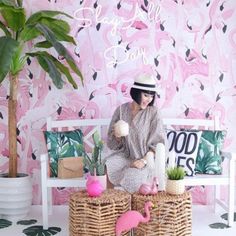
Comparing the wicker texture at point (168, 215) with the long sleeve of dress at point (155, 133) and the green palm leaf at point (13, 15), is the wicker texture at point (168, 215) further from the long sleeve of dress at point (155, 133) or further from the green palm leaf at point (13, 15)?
the green palm leaf at point (13, 15)

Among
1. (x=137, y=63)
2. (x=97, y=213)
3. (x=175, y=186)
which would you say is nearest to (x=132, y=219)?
(x=97, y=213)

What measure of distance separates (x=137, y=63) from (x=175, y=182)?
1479mm

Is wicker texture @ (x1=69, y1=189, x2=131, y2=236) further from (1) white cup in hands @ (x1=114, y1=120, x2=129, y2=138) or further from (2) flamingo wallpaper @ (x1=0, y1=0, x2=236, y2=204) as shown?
(2) flamingo wallpaper @ (x1=0, y1=0, x2=236, y2=204)

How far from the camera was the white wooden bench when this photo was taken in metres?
3.70

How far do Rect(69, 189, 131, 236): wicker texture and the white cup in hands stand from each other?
23.6 inches

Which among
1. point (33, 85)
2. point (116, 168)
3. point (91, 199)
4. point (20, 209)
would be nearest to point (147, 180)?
point (116, 168)

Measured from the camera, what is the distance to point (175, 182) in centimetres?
315

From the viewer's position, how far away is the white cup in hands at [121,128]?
3596 mm

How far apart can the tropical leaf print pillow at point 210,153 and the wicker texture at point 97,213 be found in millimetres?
1053

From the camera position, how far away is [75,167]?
3805mm

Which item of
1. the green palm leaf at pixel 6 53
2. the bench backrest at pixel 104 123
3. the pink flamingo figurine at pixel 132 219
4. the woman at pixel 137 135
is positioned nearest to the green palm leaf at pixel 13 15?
the green palm leaf at pixel 6 53

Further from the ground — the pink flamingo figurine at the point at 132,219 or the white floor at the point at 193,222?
the pink flamingo figurine at the point at 132,219

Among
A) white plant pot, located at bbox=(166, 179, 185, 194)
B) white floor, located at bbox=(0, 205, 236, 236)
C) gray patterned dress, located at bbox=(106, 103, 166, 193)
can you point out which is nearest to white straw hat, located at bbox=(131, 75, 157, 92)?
gray patterned dress, located at bbox=(106, 103, 166, 193)

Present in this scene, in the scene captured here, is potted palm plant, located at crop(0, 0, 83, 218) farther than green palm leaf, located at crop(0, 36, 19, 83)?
Yes
